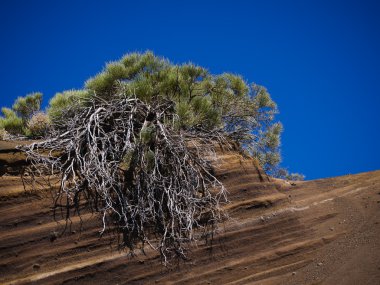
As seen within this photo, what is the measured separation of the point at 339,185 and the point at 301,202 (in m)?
0.92

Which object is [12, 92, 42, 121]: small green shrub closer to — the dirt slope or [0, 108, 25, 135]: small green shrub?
[0, 108, 25, 135]: small green shrub

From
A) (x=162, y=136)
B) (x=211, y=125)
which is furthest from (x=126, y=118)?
(x=211, y=125)

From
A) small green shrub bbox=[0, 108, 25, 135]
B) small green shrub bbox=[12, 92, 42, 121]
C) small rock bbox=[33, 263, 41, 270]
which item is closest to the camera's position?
small rock bbox=[33, 263, 41, 270]

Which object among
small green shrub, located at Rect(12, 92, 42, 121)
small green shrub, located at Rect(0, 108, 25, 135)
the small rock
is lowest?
the small rock

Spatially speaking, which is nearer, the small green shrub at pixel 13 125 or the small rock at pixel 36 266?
the small rock at pixel 36 266

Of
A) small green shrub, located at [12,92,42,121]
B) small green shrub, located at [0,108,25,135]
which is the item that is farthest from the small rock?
small green shrub, located at [12,92,42,121]

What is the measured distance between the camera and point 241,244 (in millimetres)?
4629

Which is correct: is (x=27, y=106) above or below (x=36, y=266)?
above

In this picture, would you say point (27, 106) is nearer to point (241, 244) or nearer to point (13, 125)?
point (13, 125)

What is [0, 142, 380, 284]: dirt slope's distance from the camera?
397 cm

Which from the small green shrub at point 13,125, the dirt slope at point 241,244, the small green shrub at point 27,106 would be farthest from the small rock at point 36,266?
the small green shrub at point 27,106

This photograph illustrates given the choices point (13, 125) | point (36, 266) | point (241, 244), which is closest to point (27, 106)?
point (13, 125)

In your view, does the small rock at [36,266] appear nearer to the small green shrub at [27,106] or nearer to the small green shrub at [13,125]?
the small green shrub at [13,125]

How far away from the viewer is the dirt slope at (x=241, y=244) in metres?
3.97
